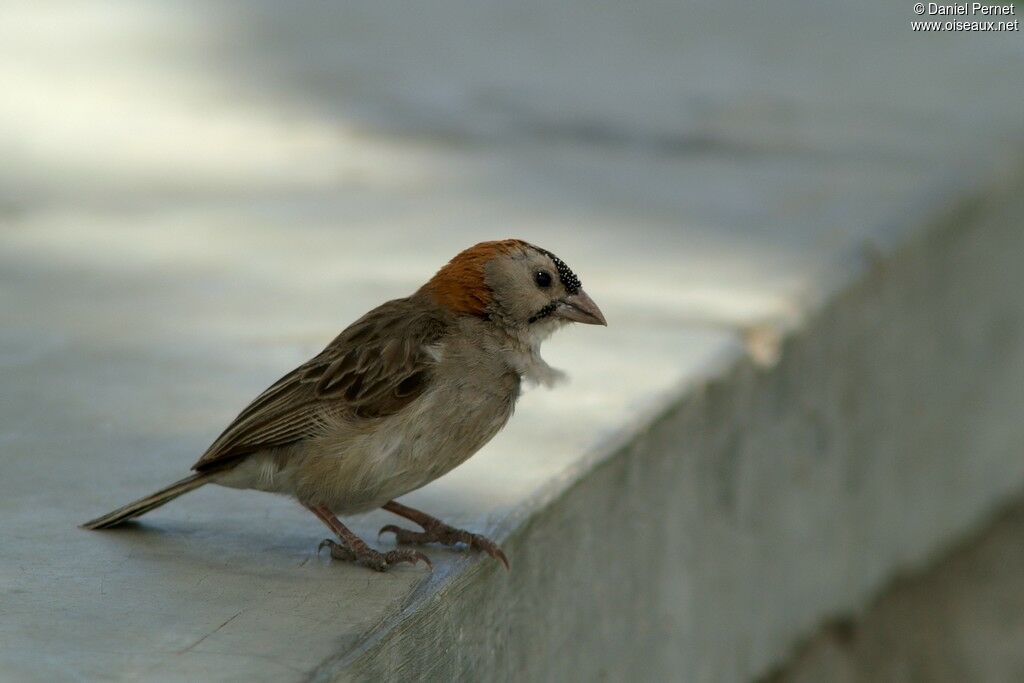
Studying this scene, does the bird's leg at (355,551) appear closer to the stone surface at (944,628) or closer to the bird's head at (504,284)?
the bird's head at (504,284)

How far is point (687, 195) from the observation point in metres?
7.70

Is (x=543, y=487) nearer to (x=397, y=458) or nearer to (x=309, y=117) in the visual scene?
(x=397, y=458)

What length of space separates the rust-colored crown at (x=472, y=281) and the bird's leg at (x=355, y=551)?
633mm

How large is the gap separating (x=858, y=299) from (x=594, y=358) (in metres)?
1.22

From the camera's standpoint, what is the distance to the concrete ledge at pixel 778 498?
4145 millimetres

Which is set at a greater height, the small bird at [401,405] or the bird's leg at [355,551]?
the small bird at [401,405]

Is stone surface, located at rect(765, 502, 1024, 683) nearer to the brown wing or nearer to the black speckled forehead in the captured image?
the black speckled forehead

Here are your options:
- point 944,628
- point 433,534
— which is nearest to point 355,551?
point 433,534

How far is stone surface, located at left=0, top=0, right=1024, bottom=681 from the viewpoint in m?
3.93

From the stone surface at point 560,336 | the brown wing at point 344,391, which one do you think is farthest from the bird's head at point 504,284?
the stone surface at point 560,336

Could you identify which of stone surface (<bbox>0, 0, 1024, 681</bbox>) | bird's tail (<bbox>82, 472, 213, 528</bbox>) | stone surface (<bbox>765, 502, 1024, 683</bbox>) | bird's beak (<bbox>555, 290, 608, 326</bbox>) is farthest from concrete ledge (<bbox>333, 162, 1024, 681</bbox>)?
bird's tail (<bbox>82, 472, 213, 528</bbox>)

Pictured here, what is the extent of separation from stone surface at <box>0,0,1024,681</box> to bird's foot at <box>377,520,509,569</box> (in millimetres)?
44

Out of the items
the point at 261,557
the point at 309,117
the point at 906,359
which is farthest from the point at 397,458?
the point at 309,117

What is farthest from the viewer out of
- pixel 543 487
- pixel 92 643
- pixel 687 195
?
pixel 687 195
